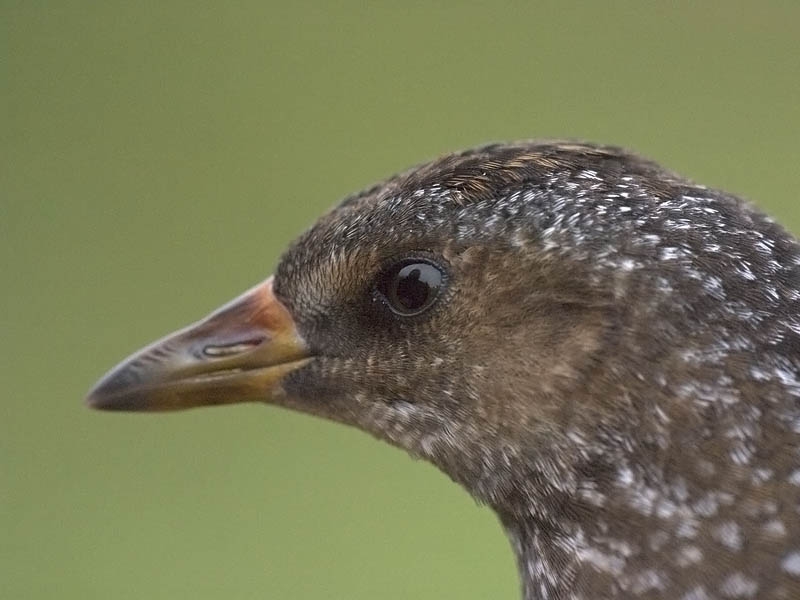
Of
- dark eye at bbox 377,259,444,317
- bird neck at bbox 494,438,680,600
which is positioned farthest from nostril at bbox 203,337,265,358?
bird neck at bbox 494,438,680,600

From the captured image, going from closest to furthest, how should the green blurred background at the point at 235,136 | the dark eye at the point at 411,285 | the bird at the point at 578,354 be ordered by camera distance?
the bird at the point at 578,354, the dark eye at the point at 411,285, the green blurred background at the point at 235,136

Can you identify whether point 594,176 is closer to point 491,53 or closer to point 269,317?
point 269,317

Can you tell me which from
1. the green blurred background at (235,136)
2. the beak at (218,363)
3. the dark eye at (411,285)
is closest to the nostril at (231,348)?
the beak at (218,363)

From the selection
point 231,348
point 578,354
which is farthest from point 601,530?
point 231,348

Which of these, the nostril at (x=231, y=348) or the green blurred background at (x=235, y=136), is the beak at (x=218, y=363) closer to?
the nostril at (x=231, y=348)

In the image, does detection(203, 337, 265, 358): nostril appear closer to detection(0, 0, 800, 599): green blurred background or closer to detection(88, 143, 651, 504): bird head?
detection(88, 143, 651, 504): bird head

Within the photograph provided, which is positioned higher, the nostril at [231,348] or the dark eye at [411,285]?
the dark eye at [411,285]

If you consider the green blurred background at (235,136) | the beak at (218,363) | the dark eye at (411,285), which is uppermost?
the dark eye at (411,285)

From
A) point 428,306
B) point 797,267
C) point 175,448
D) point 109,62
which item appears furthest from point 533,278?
point 109,62
